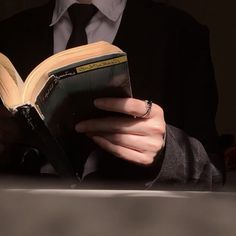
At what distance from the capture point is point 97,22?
0.98m

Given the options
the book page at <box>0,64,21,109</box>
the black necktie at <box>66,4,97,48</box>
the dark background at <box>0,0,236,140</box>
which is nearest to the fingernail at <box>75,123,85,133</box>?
the book page at <box>0,64,21,109</box>

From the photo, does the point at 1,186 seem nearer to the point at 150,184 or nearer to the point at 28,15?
the point at 150,184

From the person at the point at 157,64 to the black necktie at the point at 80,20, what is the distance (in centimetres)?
1

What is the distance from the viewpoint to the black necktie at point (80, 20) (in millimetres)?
954

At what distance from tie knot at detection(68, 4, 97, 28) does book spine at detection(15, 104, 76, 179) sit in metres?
0.40

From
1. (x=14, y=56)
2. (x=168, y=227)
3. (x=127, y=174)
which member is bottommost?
(x=127, y=174)

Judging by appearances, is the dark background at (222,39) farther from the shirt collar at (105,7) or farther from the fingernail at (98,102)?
the fingernail at (98,102)

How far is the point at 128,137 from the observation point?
0.63 m

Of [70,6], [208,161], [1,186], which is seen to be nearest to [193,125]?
[208,161]

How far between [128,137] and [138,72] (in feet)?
1.16

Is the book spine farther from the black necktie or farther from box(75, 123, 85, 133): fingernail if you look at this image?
the black necktie

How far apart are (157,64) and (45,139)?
436 mm

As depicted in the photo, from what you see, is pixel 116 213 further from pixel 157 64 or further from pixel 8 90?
pixel 157 64

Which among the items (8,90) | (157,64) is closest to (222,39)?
(157,64)
